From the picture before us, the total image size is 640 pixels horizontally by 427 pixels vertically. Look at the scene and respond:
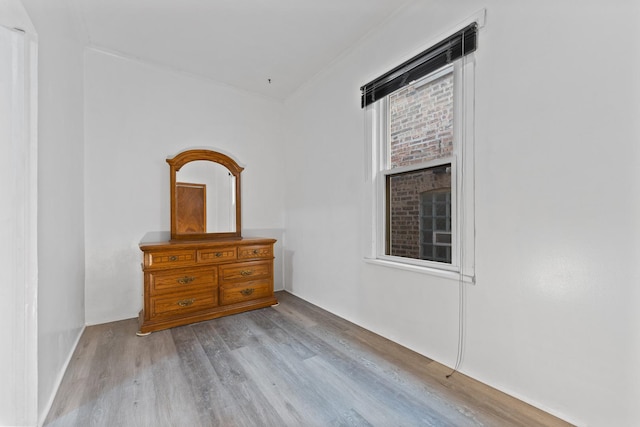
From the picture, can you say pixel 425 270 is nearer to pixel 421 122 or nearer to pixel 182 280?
pixel 421 122

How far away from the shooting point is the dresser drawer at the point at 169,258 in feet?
8.77

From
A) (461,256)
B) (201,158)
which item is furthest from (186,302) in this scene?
(461,256)

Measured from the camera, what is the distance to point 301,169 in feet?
12.1

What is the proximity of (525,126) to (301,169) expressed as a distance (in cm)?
249

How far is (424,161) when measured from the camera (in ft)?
7.45

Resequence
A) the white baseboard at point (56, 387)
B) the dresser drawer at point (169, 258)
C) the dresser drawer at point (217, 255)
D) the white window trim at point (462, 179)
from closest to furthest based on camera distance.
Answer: the white baseboard at point (56, 387) → the white window trim at point (462, 179) → the dresser drawer at point (169, 258) → the dresser drawer at point (217, 255)

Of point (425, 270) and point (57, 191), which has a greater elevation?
point (57, 191)

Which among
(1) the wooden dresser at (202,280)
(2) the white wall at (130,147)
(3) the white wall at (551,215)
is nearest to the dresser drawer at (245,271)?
(1) the wooden dresser at (202,280)

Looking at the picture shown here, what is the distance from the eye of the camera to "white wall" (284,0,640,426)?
133 cm

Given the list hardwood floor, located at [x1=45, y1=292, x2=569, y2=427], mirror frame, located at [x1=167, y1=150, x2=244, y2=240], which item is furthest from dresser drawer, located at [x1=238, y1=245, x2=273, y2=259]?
hardwood floor, located at [x1=45, y1=292, x2=569, y2=427]

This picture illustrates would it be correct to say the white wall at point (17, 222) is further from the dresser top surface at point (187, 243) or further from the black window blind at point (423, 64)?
the black window blind at point (423, 64)

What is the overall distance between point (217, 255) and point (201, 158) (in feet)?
3.94

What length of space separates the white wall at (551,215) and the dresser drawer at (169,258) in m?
2.08

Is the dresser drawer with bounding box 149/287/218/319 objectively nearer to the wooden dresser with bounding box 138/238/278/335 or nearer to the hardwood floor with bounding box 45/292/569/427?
the wooden dresser with bounding box 138/238/278/335
